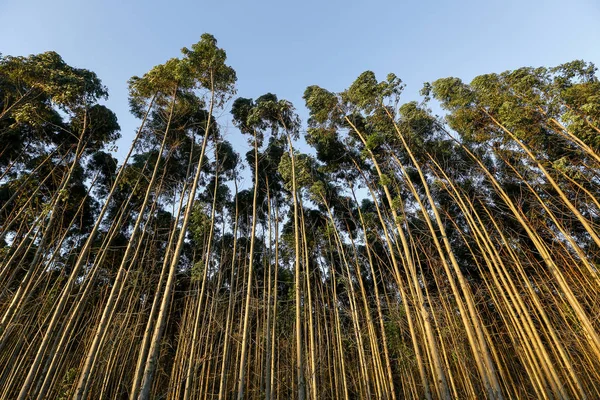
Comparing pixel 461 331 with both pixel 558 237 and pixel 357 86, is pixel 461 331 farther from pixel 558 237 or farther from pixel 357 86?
pixel 357 86

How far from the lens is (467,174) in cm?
911

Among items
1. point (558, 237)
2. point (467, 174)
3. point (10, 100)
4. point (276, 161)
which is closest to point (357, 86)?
point (276, 161)

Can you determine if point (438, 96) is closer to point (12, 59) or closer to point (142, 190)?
point (142, 190)

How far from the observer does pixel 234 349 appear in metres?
11.1

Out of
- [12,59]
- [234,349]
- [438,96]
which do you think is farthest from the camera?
[234,349]

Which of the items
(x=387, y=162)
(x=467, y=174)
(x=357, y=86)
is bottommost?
(x=387, y=162)

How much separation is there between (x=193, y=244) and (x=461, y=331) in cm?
1030

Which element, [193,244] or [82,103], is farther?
[193,244]

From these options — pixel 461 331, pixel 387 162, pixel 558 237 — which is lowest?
pixel 461 331

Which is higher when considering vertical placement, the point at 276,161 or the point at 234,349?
the point at 276,161

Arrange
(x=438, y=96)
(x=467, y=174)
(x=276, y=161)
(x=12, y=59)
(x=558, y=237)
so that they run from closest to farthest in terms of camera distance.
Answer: (x=12, y=59), (x=558, y=237), (x=438, y=96), (x=467, y=174), (x=276, y=161)

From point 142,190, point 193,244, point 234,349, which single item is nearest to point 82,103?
point 142,190

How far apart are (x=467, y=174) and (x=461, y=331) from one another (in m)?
5.02

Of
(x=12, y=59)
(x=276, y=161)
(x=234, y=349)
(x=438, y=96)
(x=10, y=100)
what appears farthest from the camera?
(x=234, y=349)
